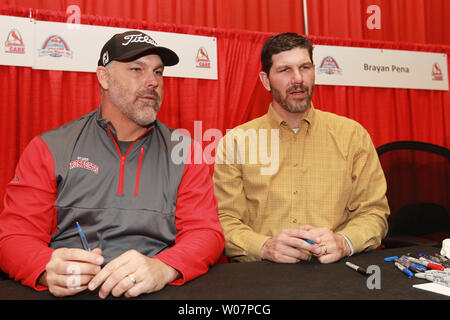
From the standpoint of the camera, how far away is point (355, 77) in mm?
3109

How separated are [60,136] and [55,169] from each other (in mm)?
152

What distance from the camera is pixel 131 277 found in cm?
92

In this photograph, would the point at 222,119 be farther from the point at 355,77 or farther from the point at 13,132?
the point at 13,132

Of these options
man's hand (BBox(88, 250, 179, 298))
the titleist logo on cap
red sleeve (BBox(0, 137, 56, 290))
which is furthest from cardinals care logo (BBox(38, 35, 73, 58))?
man's hand (BBox(88, 250, 179, 298))

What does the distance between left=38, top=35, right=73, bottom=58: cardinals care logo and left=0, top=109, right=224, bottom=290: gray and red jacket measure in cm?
123

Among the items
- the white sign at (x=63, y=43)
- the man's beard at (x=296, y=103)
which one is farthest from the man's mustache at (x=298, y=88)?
the white sign at (x=63, y=43)

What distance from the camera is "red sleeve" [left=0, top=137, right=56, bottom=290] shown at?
3.50 feet

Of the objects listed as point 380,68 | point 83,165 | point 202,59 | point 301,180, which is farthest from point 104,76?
point 380,68

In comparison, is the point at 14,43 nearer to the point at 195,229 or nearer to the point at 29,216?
the point at 29,216

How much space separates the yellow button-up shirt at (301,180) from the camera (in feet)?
5.84

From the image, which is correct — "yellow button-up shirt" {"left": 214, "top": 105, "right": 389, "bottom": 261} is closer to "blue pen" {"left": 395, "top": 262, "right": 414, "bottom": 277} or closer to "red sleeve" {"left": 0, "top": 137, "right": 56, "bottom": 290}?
"blue pen" {"left": 395, "top": 262, "right": 414, "bottom": 277}

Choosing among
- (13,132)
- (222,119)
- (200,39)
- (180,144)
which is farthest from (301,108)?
(13,132)
